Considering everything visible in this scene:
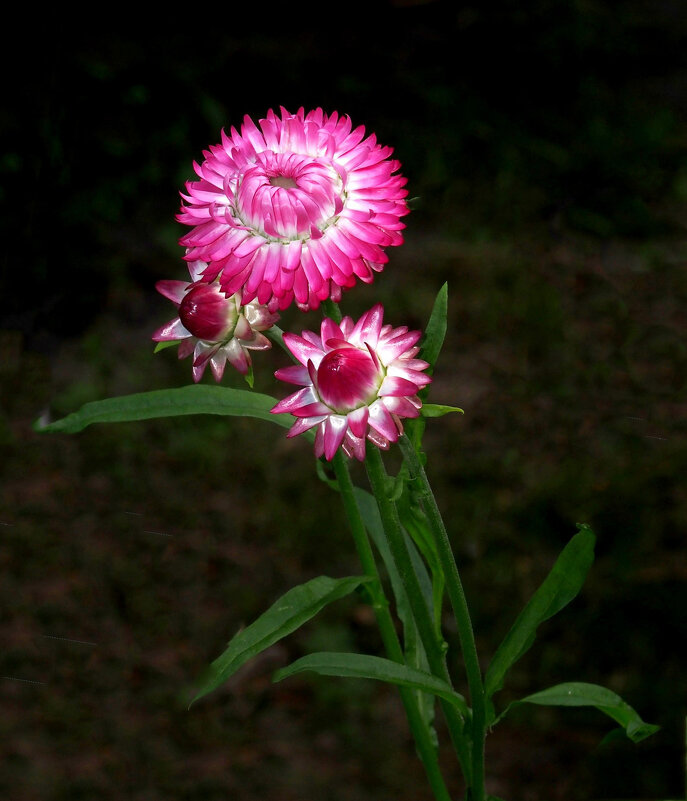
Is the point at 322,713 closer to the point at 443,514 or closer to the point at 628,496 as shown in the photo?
the point at 443,514

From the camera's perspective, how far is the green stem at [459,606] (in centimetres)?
89

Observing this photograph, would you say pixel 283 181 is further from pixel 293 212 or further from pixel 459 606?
pixel 459 606

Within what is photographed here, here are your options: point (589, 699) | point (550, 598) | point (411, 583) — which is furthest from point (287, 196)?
point (589, 699)

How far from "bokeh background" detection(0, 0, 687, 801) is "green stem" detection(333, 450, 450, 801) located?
0.44 meters

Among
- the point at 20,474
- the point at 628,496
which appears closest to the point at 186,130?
the point at 20,474

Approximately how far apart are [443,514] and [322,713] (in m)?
0.44

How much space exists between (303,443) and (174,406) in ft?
3.29

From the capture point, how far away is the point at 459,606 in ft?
3.18

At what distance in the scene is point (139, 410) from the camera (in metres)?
1.02

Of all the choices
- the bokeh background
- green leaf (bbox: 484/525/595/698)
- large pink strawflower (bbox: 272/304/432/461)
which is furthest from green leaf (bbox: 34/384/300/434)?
the bokeh background

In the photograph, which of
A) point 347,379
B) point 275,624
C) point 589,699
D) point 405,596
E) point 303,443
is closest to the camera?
point 347,379

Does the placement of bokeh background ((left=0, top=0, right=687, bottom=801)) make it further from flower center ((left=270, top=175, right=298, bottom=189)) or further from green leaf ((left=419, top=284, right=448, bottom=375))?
flower center ((left=270, top=175, right=298, bottom=189))

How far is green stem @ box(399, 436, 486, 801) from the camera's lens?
890mm

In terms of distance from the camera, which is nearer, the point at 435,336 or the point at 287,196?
the point at 287,196
